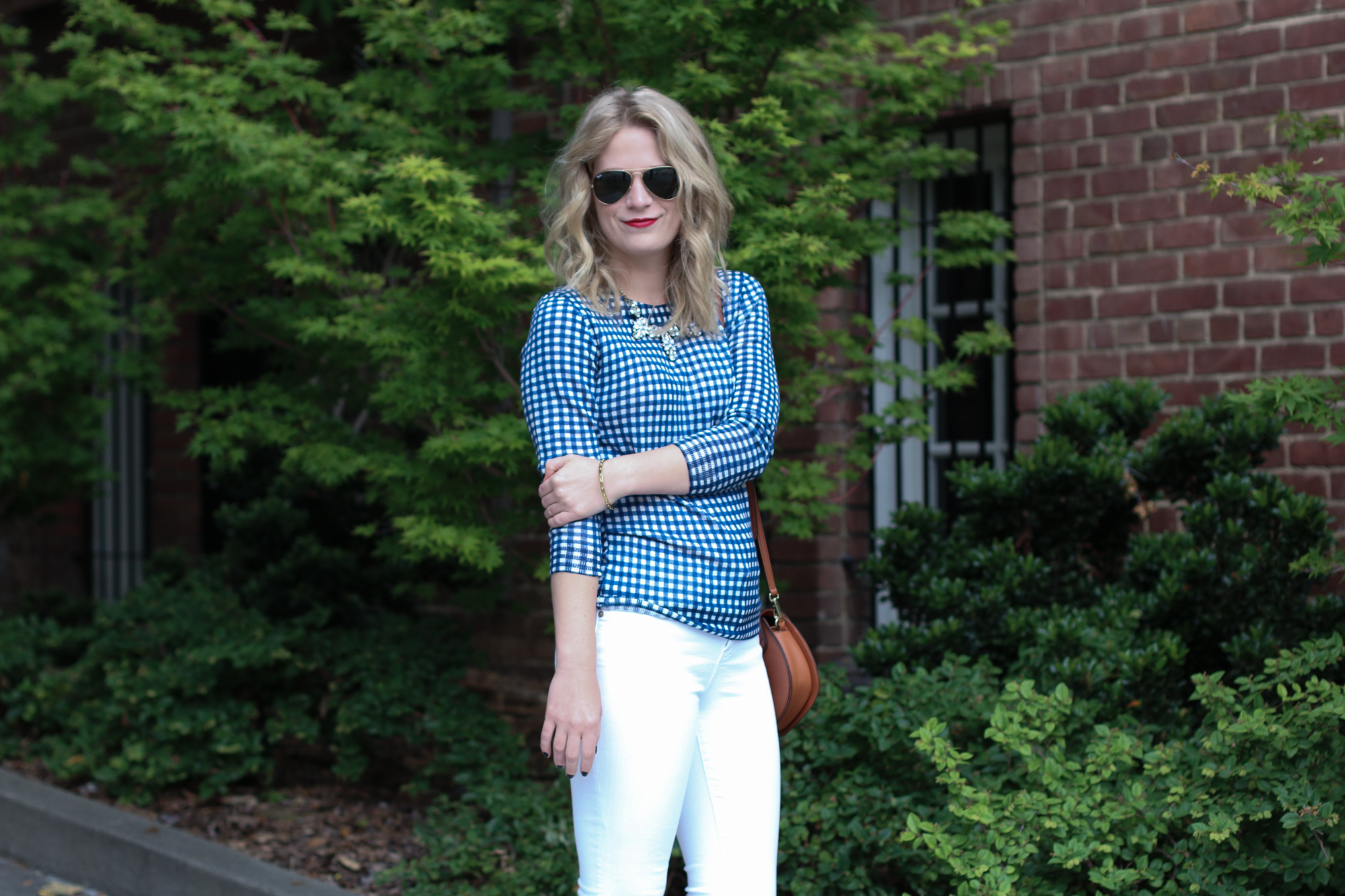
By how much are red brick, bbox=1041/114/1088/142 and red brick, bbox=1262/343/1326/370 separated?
114 centimetres

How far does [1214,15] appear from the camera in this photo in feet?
15.0

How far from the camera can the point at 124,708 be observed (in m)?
4.93

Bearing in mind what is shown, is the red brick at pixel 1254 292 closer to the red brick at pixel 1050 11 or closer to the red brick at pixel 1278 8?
the red brick at pixel 1278 8

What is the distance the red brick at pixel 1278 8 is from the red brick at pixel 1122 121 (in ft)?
1.62

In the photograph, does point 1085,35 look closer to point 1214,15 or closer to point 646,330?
point 1214,15

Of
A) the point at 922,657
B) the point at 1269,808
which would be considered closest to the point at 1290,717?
the point at 1269,808

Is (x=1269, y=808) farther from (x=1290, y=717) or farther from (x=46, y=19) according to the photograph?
(x=46, y=19)

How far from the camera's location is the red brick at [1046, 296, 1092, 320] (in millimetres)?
4844

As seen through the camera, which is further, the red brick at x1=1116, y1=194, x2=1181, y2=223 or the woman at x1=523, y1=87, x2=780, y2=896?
the red brick at x1=1116, y1=194, x2=1181, y2=223

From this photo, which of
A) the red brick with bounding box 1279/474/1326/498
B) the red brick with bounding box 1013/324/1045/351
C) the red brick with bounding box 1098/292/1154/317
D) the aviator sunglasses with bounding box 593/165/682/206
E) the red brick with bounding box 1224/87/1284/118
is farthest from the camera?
the red brick with bounding box 1013/324/1045/351

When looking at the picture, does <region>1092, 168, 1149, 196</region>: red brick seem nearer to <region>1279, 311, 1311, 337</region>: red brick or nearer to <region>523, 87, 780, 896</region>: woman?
<region>1279, 311, 1311, 337</region>: red brick

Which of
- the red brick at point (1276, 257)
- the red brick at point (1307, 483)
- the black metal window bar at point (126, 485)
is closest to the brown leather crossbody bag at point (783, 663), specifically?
the red brick at point (1307, 483)

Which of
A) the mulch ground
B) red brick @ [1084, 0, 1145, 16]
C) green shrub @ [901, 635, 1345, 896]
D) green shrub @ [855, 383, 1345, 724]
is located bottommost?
the mulch ground

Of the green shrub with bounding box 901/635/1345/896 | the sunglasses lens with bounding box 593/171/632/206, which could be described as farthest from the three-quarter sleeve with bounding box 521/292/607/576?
the green shrub with bounding box 901/635/1345/896
